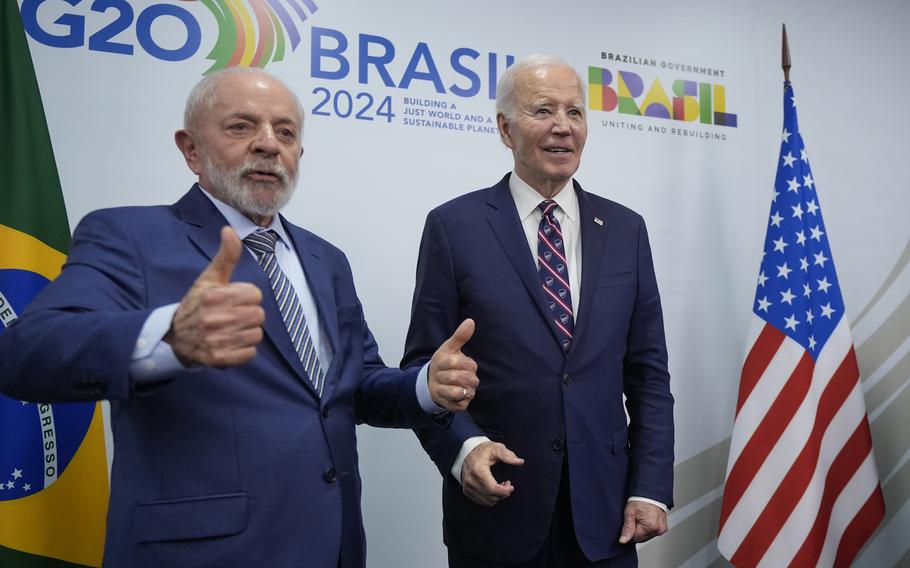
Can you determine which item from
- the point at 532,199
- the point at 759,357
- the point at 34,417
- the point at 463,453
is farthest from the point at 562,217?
the point at 34,417

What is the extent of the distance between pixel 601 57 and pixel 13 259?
2222mm

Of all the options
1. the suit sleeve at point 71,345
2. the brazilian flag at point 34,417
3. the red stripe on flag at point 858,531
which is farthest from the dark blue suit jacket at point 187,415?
the red stripe on flag at point 858,531

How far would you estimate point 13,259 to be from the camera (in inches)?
84.0

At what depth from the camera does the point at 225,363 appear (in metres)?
1.09

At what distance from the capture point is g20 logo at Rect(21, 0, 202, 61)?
91.8 inches

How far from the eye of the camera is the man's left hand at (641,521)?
5.93ft

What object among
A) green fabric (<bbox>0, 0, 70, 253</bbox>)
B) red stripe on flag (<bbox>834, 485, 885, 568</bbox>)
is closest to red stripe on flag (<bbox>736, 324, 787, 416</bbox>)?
red stripe on flag (<bbox>834, 485, 885, 568</bbox>)

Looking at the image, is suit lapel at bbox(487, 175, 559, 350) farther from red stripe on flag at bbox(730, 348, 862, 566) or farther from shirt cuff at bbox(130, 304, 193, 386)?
red stripe on flag at bbox(730, 348, 862, 566)

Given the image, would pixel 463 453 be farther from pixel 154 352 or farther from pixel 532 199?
pixel 154 352

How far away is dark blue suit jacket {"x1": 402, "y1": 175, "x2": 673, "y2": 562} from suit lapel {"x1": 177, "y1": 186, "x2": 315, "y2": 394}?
0.49 metres

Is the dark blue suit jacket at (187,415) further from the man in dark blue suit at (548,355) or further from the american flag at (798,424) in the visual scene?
the american flag at (798,424)

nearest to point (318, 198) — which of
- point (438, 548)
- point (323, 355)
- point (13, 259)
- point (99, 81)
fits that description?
point (99, 81)

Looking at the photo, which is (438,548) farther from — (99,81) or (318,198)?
(99,81)

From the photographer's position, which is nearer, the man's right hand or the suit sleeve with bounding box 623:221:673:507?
the man's right hand
